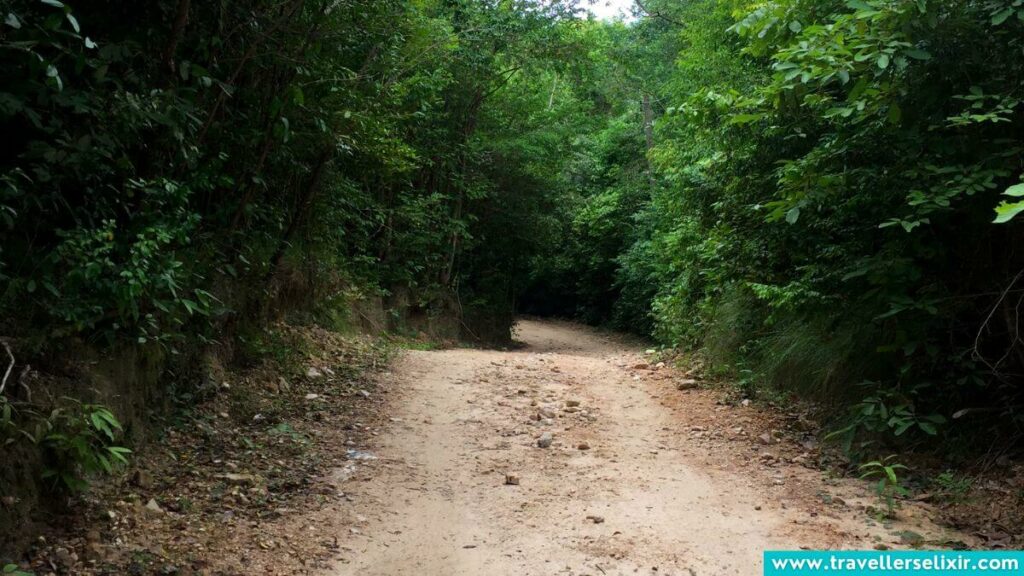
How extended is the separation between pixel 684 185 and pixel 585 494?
6.30 metres

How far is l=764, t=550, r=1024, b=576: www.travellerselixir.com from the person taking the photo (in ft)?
11.5

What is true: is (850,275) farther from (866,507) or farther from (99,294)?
(99,294)

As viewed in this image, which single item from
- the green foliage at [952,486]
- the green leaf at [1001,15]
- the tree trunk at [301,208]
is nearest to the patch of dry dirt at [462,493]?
the green foliage at [952,486]

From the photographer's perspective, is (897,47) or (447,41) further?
(447,41)

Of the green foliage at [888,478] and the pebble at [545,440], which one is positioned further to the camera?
the pebble at [545,440]

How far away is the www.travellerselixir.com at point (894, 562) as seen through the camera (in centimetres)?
351

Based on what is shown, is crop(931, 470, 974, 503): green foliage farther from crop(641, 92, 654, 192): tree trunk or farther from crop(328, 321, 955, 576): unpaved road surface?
crop(641, 92, 654, 192): tree trunk

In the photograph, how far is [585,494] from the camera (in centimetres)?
455

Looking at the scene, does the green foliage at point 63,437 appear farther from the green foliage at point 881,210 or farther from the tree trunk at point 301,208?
the green foliage at point 881,210

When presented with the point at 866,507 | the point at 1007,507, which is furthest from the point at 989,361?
the point at 866,507

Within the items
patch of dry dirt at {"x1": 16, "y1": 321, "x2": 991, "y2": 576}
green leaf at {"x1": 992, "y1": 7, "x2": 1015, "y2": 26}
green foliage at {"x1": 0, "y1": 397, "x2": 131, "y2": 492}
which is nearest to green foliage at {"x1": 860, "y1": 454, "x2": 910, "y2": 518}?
patch of dry dirt at {"x1": 16, "y1": 321, "x2": 991, "y2": 576}

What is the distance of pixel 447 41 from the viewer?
8.73 meters

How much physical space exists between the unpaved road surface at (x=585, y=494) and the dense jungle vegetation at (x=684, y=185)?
0.95 metres

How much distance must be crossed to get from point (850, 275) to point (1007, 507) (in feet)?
5.86
